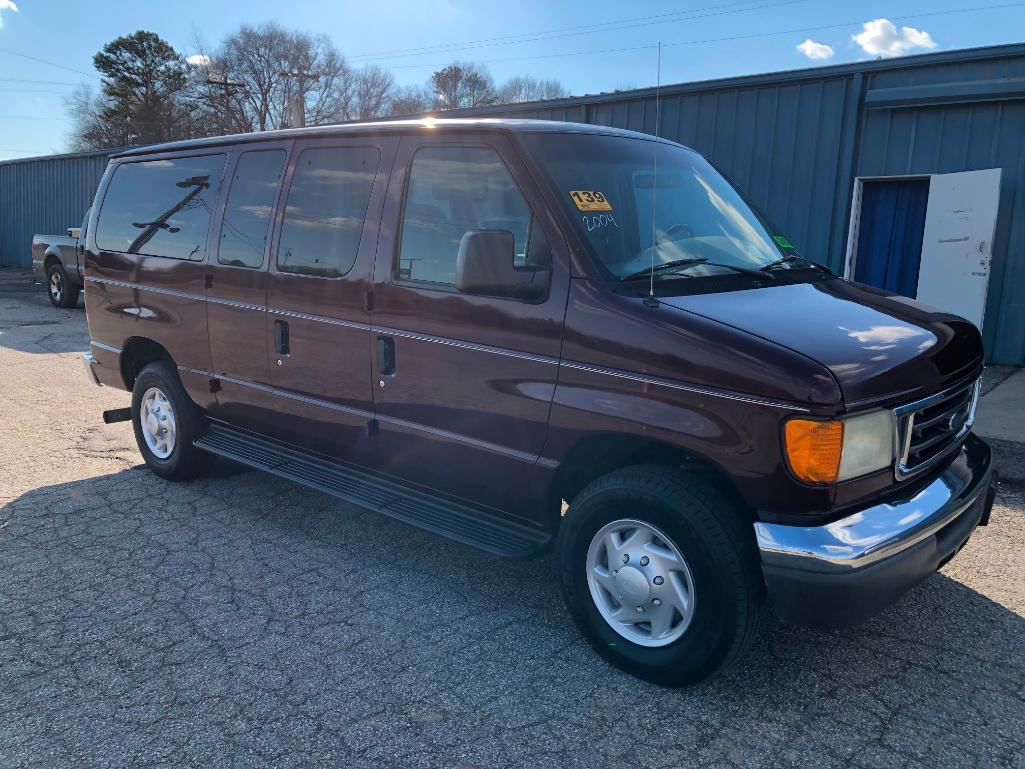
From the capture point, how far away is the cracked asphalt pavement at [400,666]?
8.60 ft

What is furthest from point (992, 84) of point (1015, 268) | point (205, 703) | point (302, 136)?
point (205, 703)

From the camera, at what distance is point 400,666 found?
310 centimetres

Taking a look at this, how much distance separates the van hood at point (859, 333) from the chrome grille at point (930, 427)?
58 millimetres

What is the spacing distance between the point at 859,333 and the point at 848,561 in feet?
2.83

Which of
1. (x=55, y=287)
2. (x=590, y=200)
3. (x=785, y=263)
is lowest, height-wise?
(x=55, y=287)

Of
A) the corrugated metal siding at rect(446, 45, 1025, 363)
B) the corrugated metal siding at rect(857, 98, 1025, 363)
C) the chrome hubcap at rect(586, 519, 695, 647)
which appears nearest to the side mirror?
the chrome hubcap at rect(586, 519, 695, 647)

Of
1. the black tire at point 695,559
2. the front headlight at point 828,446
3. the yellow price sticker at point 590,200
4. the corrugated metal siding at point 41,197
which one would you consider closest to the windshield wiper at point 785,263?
the yellow price sticker at point 590,200

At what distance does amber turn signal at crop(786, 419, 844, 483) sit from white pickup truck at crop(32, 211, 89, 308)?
15.3 meters

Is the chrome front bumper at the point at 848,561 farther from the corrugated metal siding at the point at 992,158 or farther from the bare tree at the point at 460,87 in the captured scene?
the bare tree at the point at 460,87

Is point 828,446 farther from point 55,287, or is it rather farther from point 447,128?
point 55,287

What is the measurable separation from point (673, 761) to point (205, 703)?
5.53 ft

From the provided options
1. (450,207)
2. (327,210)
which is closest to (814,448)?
(450,207)

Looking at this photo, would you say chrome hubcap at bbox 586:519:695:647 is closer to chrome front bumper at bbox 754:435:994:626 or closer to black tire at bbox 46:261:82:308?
chrome front bumper at bbox 754:435:994:626

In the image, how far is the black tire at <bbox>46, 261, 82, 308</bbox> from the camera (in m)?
15.2
